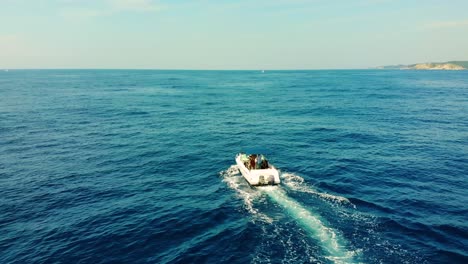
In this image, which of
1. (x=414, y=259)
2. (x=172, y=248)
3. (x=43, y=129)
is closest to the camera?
(x=414, y=259)

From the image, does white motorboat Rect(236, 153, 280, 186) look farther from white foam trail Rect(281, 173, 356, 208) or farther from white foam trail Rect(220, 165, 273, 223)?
white foam trail Rect(281, 173, 356, 208)

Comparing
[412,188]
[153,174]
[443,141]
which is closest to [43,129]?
[153,174]

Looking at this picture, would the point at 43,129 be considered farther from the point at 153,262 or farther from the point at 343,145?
the point at 343,145

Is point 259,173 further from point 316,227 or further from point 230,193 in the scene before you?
point 316,227

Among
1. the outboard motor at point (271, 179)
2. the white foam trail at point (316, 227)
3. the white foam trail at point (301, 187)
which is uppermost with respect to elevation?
the outboard motor at point (271, 179)

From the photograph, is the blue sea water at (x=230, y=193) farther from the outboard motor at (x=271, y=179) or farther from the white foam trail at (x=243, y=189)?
the outboard motor at (x=271, y=179)

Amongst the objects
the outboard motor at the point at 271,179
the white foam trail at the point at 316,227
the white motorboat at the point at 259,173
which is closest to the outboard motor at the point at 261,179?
the white motorboat at the point at 259,173
